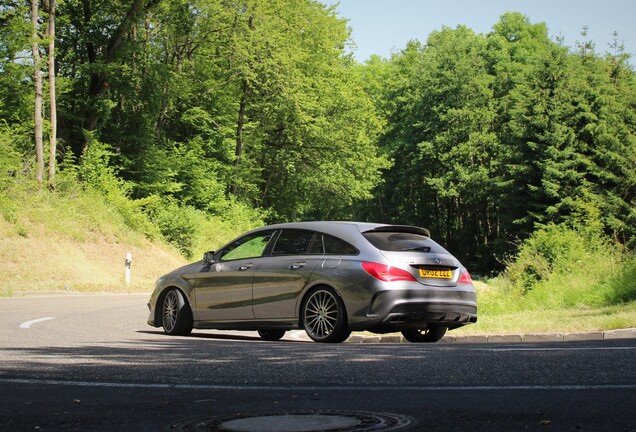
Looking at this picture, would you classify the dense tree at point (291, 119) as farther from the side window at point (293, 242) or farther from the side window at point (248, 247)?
the side window at point (293, 242)

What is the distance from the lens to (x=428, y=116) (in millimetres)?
72562

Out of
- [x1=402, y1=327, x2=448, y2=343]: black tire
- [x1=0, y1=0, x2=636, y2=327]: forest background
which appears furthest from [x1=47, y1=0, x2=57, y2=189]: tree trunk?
[x1=402, y1=327, x2=448, y2=343]: black tire

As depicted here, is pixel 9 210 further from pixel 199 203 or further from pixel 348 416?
pixel 348 416

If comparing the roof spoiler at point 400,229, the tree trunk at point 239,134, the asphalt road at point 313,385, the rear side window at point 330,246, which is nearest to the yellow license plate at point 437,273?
the roof spoiler at point 400,229

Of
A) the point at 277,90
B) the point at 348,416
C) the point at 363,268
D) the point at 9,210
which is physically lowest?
the point at 348,416

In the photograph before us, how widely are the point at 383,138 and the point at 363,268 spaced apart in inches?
2624

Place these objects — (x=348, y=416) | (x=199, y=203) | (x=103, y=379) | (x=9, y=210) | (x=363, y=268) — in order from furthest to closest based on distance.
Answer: (x=199, y=203) → (x=9, y=210) → (x=363, y=268) → (x=103, y=379) → (x=348, y=416)

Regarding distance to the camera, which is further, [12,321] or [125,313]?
[125,313]

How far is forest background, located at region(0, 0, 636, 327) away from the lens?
35250 millimetres

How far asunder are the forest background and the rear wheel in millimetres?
8733

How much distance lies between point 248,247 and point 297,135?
47370mm

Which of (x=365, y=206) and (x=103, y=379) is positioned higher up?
(x=365, y=206)

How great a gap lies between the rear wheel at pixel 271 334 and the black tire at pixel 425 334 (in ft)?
6.16

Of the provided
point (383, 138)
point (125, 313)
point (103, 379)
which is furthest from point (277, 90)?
point (103, 379)
